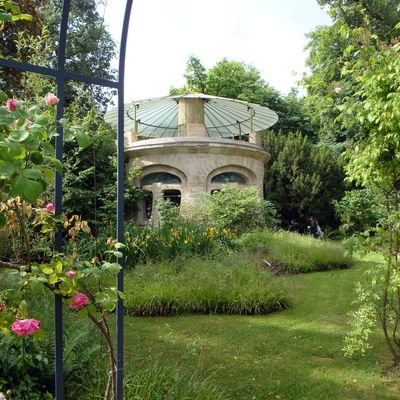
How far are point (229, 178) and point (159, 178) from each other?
9.02 feet

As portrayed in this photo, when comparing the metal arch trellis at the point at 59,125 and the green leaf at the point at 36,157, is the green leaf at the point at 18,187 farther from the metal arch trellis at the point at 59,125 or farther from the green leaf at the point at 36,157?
the metal arch trellis at the point at 59,125

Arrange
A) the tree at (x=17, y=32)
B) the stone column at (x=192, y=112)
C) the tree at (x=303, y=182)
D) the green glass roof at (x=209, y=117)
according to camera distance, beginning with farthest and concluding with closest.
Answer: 1. the tree at (x=303, y=182)
2. the green glass roof at (x=209, y=117)
3. the stone column at (x=192, y=112)
4. the tree at (x=17, y=32)

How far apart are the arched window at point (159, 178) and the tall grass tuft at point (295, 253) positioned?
536 centimetres

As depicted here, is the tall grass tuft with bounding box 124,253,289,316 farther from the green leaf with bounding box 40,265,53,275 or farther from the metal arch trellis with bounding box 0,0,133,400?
the green leaf with bounding box 40,265,53,275

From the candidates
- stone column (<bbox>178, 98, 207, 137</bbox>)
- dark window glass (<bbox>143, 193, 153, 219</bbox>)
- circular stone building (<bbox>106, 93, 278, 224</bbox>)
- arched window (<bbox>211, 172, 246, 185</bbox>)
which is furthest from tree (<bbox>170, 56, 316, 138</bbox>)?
dark window glass (<bbox>143, 193, 153, 219</bbox>)

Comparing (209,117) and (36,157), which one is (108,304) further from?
(209,117)

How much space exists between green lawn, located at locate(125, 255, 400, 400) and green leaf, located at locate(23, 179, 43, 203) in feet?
8.19

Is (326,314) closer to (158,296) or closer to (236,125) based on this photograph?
(158,296)

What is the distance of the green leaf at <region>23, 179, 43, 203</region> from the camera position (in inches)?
57.2

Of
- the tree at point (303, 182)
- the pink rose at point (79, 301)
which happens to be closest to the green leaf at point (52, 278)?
the pink rose at point (79, 301)

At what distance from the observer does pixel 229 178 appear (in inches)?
682

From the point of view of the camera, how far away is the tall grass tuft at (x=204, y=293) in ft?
21.3

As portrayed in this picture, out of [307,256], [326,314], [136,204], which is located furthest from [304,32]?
[326,314]

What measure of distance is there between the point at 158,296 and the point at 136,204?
1068 cm
